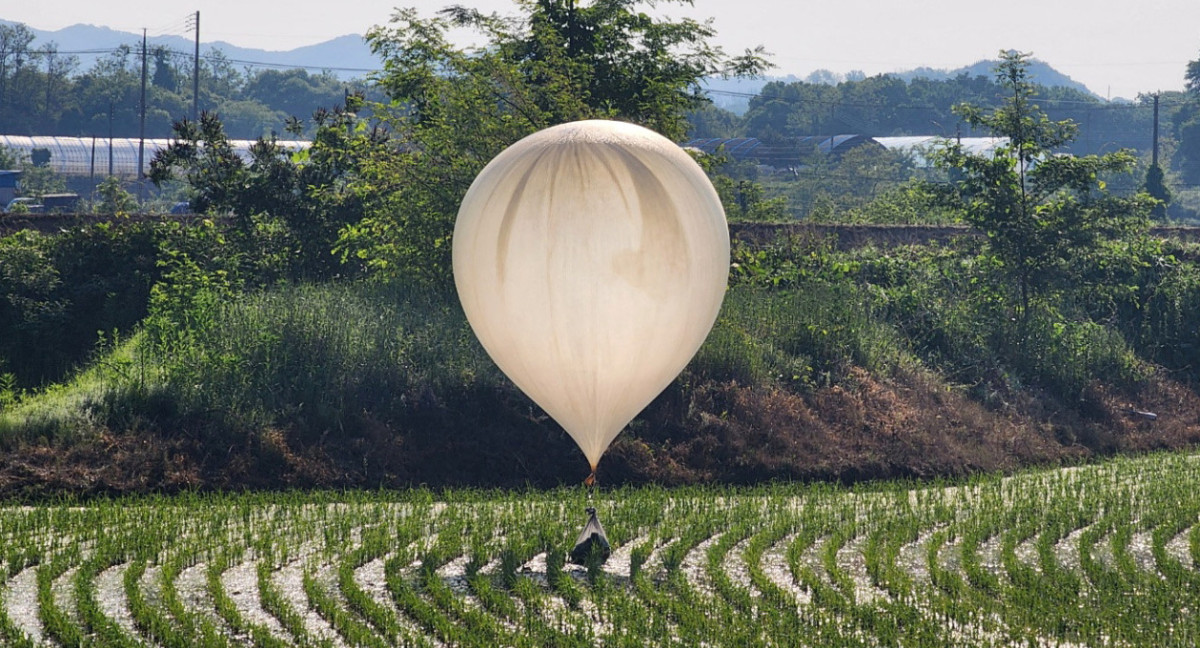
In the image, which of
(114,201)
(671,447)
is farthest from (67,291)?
(114,201)

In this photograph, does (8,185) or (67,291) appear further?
(8,185)

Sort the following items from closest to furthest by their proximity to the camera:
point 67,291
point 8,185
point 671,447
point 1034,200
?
point 671,447
point 67,291
point 1034,200
point 8,185

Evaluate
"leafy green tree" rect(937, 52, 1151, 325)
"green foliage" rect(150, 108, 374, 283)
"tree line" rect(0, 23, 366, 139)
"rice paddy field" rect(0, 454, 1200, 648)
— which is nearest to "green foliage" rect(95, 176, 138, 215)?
"green foliage" rect(150, 108, 374, 283)

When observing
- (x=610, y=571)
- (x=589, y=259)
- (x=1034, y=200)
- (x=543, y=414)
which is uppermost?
(x=1034, y=200)

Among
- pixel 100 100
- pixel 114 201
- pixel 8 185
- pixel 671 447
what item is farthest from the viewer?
pixel 100 100

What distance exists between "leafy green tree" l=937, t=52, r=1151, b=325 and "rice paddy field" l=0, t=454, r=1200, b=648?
10724 millimetres

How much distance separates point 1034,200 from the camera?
95.0 ft

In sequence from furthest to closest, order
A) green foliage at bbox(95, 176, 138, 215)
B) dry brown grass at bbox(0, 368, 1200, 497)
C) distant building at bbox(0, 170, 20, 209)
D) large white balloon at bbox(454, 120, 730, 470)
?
distant building at bbox(0, 170, 20, 209) < green foliage at bbox(95, 176, 138, 215) < dry brown grass at bbox(0, 368, 1200, 497) < large white balloon at bbox(454, 120, 730, 470)

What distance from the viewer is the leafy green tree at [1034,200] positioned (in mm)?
28469

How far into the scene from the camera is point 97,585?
1315cm

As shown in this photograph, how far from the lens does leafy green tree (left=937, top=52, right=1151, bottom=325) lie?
93.4ft

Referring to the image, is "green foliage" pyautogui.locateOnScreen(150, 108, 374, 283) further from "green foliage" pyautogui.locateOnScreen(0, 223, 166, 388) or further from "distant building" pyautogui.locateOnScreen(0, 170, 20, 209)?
"distant building" pyautogui.locateOnScreen(0, 170, 20, 209)

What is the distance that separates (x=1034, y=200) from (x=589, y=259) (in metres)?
18.4

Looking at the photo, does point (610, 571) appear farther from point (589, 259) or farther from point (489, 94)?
point (489, 94)
